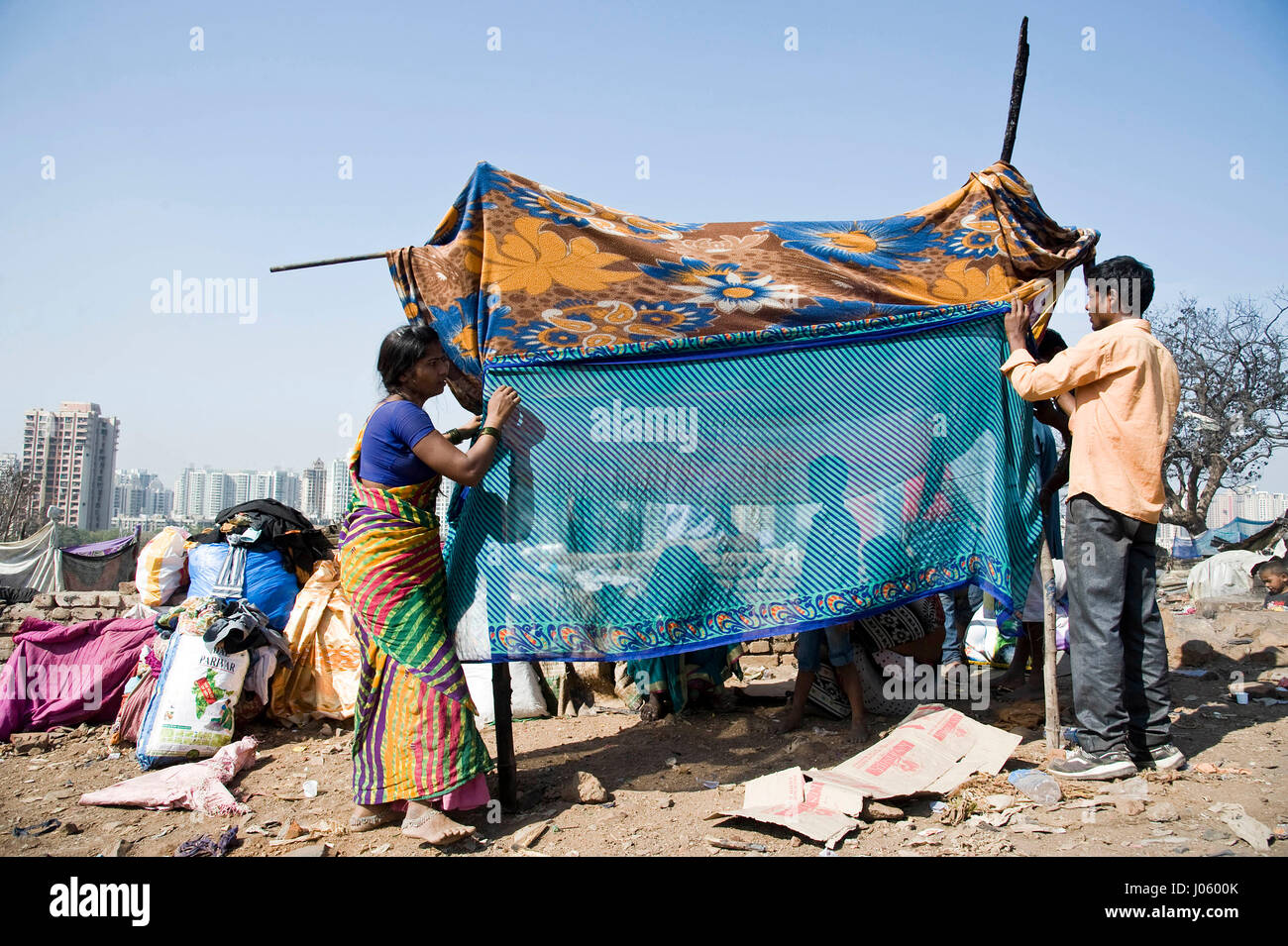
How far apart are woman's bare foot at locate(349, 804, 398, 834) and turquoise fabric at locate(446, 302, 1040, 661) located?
2.36 ft

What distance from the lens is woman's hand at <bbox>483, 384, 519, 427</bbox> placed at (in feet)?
10.9

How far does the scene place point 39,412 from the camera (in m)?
52.9

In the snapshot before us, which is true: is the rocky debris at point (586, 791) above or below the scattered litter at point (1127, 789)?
below

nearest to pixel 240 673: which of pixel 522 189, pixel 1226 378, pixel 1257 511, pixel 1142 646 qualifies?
pixel 522 189

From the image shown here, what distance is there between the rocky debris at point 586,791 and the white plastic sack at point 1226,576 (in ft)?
37.5

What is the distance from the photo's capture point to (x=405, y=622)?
321 centimetres

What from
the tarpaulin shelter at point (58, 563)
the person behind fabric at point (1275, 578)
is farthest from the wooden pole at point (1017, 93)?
the tarpaulin shelter at point (58, 563)

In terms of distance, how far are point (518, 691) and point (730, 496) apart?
236cm

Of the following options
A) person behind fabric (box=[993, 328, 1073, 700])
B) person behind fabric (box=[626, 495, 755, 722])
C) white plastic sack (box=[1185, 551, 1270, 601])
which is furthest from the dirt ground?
white plastic sack (box=[1185, 551, 1270, 601])

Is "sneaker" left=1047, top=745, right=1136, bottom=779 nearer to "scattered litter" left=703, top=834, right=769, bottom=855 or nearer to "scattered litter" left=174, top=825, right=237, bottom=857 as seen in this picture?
"scattered litter" left=703, top=834, right=769, bottom=855

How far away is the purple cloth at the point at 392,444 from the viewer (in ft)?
10.5

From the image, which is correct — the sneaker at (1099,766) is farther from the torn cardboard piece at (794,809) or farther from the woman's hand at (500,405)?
the woman's hand at (500,405)

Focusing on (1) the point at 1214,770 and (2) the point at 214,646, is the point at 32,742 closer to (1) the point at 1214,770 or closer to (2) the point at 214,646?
(2) the point at 214,646

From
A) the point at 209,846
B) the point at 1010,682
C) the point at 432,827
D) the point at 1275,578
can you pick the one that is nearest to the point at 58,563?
the point at 209,846
